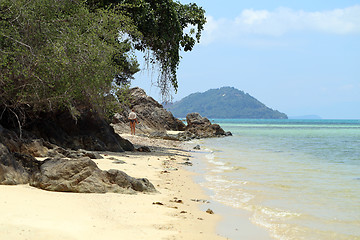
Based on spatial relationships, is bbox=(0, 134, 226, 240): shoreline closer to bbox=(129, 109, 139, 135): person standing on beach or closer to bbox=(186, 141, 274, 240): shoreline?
bbox=(186, 141, 274, 240): shoreline

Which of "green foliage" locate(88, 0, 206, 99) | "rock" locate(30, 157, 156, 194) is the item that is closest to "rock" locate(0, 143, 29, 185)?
"rock" locate(30, 157, 156, 194)

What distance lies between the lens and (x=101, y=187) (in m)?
7.10

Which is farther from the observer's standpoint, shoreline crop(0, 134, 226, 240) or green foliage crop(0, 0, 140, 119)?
green foliage crop(0, 0, 140, 119)

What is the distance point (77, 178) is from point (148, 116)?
33.1 meters

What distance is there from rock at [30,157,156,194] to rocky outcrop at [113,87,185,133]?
27.6 metres

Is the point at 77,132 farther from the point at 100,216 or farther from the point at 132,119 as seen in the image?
the point at 132,119

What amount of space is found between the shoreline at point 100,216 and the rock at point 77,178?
8.0 inches

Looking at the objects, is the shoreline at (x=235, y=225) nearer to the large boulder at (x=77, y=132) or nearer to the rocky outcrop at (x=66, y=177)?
the rocky outcrop at (x=66, y=177)

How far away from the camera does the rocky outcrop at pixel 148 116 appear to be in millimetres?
36638

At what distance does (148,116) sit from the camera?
40.0 meters

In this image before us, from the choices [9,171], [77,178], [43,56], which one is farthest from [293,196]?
[43,56]

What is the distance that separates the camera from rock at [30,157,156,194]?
6.91 m

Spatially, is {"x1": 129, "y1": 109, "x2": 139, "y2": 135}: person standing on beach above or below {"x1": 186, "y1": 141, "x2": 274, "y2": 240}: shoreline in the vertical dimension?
above

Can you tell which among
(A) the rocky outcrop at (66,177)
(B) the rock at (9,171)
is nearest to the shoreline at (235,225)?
(A) the rocky outcrop at (66,177)
